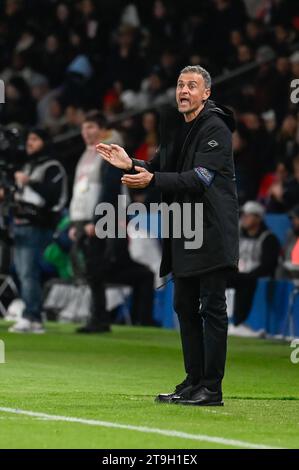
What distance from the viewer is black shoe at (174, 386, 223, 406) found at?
28.6ft

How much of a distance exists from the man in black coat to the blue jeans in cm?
634

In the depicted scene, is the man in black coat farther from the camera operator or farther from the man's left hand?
the camera operator

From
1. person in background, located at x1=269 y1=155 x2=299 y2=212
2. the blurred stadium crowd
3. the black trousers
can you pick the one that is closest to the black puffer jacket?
the black trousers

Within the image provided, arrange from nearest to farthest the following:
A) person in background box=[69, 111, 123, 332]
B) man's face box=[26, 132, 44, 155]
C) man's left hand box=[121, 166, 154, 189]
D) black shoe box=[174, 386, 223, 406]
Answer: man's left hand box=[121, 166, 154, 189] → black shoe box=[174, 386, 223, 406] → person in background box=[69, 111, 123, 332] → man's face box=[26, 132, 44, 155]

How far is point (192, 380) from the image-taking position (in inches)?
351

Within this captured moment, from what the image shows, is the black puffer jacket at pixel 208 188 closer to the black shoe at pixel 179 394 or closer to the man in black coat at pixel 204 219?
the man in black coat at pixel 204 219

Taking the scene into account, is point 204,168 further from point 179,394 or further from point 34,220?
point 34,220

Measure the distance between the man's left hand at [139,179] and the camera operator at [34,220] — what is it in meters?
6.65

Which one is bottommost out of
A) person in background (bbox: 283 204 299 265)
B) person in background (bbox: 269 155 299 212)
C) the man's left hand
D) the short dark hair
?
person in background (bbox: 283 204 299 265)

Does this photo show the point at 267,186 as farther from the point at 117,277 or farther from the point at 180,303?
the point at 180,303

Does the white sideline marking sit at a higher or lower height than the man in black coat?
lower

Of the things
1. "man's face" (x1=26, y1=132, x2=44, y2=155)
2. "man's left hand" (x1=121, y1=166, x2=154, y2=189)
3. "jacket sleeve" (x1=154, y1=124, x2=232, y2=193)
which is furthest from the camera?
"man's face" (x1=26, y1=132, x2=44, y2=155)

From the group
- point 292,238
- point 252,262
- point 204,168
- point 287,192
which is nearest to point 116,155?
point 204,168

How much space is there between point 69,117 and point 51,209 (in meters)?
7.47
